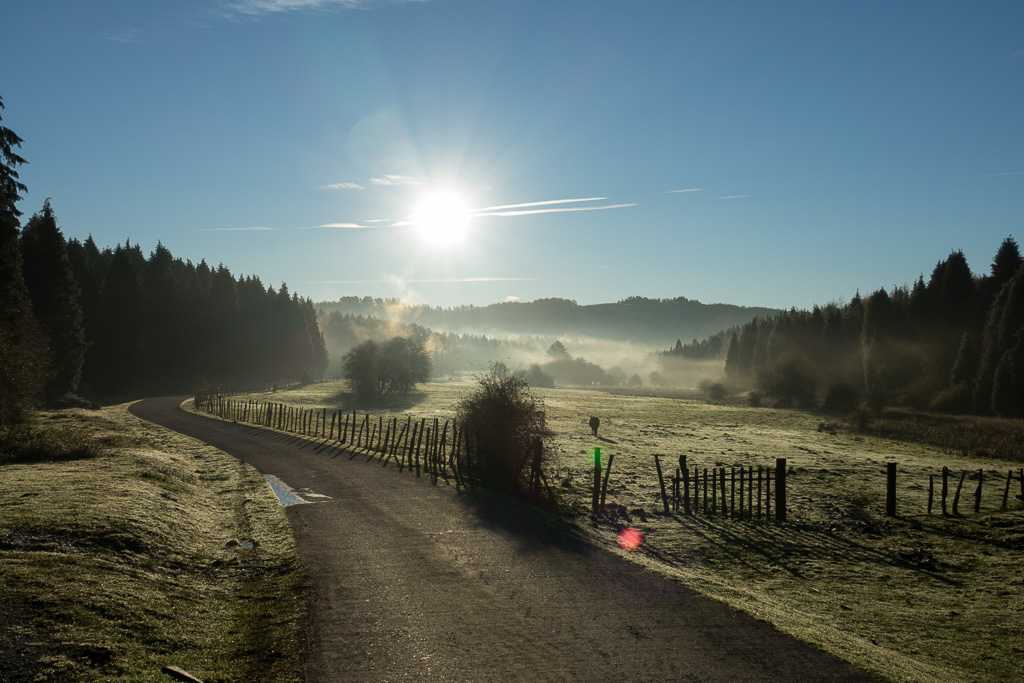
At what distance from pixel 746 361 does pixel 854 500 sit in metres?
125

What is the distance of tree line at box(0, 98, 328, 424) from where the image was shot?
34.4 meters

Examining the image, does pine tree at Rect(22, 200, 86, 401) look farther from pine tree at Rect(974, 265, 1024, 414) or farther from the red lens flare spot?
pine tree at Rect(974, 265, 1024, 414)

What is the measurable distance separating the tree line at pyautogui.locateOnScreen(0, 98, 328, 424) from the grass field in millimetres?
31353

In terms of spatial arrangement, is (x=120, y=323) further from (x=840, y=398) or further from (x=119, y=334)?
(x=840, y=398)

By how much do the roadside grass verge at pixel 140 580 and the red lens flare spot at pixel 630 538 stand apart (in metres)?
9.34

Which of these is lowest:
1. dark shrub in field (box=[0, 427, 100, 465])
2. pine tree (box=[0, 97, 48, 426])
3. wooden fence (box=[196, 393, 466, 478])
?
wooden fence (box=[196, 393, 466, 478])

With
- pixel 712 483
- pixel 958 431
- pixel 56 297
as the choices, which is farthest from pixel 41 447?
pixel 958 431

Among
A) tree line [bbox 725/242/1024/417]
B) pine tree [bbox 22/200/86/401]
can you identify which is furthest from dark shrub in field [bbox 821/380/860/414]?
pine tree [bbox 22/200/86/401]

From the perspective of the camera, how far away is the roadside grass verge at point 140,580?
8648 millimetres

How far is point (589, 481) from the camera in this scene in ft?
96.8

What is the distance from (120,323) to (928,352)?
111828mm

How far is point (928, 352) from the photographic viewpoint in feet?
279

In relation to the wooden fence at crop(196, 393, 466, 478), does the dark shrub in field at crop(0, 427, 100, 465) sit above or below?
above

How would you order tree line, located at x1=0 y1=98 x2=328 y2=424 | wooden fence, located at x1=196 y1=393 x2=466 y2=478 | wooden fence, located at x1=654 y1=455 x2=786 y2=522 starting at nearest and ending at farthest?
1. wooden fence, located at x1=654 y1=455 x2=786 y2=522
2. wooden fence, located at x1=196 y1=393 x2=466 y2=478
3. tree line, located at x1=0 y1=98 x2=328 y2=424
